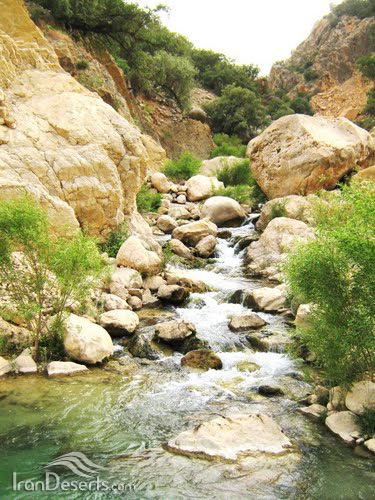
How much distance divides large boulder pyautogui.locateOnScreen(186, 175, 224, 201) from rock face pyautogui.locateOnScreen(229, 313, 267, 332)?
13.2 meters

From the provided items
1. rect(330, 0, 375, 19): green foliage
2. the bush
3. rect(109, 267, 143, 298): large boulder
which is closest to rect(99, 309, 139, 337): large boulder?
rect(109, 267, 143, 298): large boulder

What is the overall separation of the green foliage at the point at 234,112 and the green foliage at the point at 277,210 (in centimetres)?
2613

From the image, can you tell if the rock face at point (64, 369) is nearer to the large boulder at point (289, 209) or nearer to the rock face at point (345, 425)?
the rock face at point (345, 425)

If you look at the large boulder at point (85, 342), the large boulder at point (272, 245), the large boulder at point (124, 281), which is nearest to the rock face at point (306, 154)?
the large boulder at point (272, 245)

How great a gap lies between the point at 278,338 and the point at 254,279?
15.4ft

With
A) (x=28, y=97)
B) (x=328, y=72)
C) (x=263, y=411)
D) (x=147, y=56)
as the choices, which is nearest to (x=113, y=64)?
(x=147, y=56)

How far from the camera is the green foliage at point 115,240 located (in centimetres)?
1290

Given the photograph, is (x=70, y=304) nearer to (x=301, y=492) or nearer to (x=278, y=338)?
(x=278, y=338)

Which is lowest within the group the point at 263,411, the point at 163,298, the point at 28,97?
the point at 263,411

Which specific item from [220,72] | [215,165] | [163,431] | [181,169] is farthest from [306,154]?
[220,72]

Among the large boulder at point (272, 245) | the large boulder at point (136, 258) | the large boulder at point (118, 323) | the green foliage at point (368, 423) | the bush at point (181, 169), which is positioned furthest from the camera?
the bush at point (181, 169)

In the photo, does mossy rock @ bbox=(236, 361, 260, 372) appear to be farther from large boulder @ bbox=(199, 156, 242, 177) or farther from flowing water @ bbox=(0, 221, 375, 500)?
large boulder @ bbox=(199, 156, 242, 177)

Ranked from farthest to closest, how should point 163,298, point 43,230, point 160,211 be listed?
point 160,211 < point 163,298 < point 43,230

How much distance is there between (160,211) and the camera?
64.8ft
